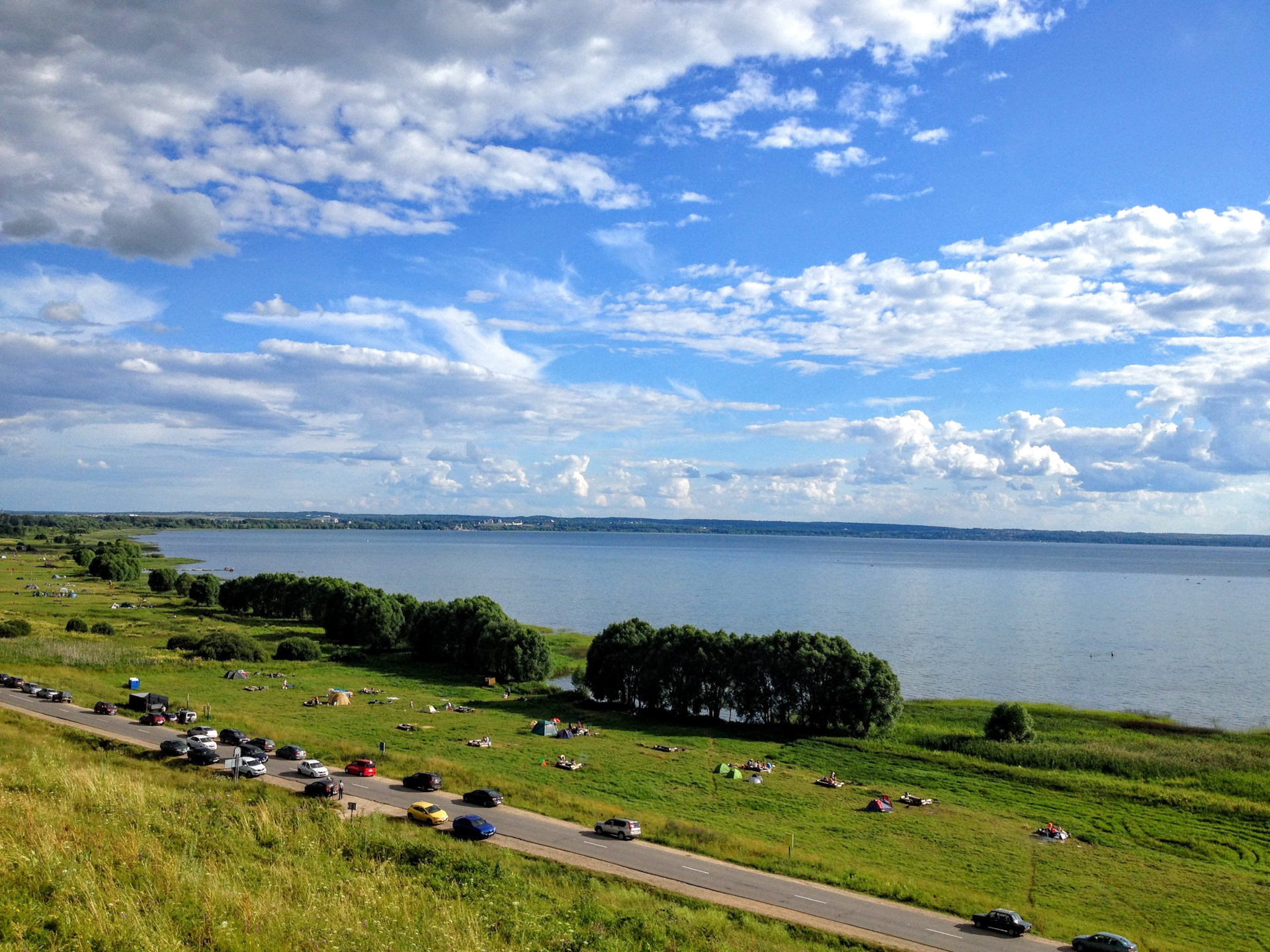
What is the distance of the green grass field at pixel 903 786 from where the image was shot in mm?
36094

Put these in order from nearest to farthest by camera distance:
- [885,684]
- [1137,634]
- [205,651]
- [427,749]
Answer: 1. [427,749]
2. [885,684]
3. [205,651]
4. [1137,634]

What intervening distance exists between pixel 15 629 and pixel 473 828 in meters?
83.4

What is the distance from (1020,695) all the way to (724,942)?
8017cm

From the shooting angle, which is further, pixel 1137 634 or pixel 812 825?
pixel 1137 634

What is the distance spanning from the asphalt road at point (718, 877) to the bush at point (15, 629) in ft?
213

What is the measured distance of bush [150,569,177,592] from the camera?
520ft

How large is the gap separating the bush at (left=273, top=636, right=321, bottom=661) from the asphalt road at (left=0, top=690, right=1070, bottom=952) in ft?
181

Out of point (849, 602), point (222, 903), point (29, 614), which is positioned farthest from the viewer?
point (849, 602)

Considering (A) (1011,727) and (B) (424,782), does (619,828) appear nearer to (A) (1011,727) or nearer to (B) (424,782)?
(B) (424,782)

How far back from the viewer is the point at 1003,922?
30.2 metres

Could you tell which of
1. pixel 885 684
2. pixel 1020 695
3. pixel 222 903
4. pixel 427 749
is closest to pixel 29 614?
pixel 427 749

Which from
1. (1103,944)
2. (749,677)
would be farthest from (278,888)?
(749,677)

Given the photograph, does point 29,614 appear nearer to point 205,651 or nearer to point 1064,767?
point 205,651

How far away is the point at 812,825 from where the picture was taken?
44312 mm
